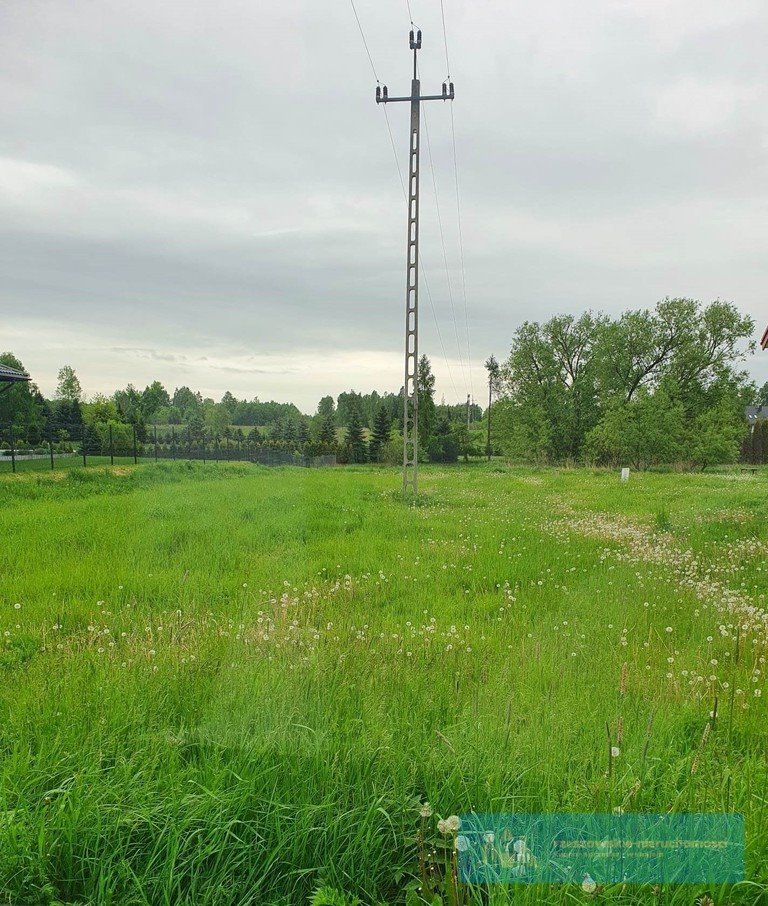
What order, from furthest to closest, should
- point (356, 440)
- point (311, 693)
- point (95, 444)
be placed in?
point (356, 440)
point (95, 444)
point (311, 693)

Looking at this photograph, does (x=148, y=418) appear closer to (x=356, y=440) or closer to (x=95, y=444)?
(x=95, y=444)

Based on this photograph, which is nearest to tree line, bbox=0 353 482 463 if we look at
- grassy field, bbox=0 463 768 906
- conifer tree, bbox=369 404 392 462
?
grassy field, bbox=0 463 768 906

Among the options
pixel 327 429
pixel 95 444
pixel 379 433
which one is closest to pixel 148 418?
pixel 95 444

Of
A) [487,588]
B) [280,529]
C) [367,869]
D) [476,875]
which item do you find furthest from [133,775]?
[487,588]

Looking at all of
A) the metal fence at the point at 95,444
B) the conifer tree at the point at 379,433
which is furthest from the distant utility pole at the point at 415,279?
the metal fence at the point at 95,444

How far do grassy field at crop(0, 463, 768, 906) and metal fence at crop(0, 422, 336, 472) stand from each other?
11cm

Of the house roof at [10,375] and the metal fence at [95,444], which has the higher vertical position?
the house roof at [10,375]

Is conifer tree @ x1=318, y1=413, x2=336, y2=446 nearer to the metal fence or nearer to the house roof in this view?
the metal fence

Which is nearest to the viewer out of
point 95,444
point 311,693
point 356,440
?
point 311,693

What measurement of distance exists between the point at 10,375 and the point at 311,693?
2.98 m

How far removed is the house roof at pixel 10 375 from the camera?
347cm

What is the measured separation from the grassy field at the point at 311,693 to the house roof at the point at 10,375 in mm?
697

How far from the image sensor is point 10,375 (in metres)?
3.50

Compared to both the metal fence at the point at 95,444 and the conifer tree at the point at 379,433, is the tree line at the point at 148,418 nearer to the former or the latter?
the metal fence at the point at 95,444
